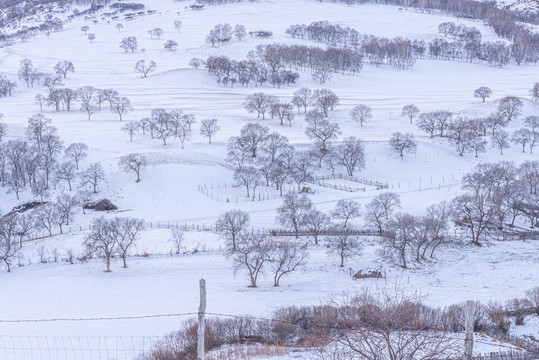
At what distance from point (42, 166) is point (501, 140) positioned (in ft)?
272

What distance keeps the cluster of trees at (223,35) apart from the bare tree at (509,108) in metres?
110

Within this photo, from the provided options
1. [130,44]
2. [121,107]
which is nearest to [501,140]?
[121,107]

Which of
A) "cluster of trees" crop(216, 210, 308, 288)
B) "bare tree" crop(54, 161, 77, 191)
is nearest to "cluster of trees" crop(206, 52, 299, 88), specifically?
"bare tree" crop(54, 161, 77, 191)

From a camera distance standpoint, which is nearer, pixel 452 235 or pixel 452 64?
pixel 452 235

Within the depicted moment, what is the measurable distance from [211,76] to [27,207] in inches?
3490

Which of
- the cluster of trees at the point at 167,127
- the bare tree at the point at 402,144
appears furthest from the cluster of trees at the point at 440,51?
the cluster of trees at the point at 167,127

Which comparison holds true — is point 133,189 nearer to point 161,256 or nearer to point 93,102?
point 161,256

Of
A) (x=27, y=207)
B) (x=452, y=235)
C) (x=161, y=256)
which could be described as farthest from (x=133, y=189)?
(x=452, y=235)

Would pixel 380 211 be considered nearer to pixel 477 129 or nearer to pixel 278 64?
pixel 477 129

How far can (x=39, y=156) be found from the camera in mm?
76688

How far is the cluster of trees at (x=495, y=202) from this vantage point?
179 feet

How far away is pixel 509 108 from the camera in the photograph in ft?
354

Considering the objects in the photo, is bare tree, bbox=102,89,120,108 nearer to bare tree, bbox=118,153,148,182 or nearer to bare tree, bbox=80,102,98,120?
bare tree, bbox=80,102,98,120

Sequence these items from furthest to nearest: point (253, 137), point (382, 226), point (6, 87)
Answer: point (6, 87), point (253, 137), point (382, 226)
